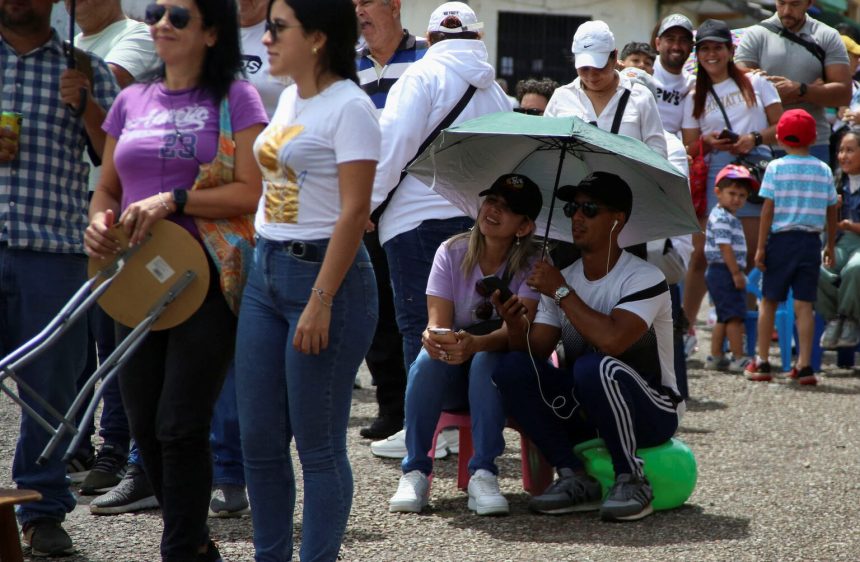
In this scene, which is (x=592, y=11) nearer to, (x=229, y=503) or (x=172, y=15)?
(x=229, y=503)

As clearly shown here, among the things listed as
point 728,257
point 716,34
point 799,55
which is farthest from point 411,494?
point 799,55

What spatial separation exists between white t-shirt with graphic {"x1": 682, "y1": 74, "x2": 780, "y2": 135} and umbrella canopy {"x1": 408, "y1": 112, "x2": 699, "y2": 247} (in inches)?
153

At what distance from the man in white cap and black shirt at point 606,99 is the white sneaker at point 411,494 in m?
2.01

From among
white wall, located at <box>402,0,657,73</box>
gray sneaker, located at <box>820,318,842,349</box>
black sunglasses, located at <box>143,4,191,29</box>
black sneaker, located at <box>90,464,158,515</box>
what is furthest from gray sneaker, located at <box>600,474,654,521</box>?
white wall, located at <box>402,0,657,73</box>

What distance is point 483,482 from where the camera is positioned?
533cm

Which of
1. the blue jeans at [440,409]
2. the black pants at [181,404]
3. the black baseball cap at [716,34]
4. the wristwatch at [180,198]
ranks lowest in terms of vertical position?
the blue jeans at [440,409]

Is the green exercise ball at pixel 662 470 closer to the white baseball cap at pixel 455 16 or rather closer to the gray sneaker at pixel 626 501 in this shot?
the gray sneaker at pixel 626 501

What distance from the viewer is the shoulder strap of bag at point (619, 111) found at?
251 inches

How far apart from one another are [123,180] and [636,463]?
240 cm

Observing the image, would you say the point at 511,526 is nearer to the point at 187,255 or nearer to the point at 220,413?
the point at 220,413

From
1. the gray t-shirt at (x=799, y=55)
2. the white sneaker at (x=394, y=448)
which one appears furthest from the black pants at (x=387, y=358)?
the gray t-shirt at (x=799, y=55)

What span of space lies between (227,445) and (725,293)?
523 centimetres

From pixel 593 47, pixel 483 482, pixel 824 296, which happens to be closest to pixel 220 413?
pixel 483 482

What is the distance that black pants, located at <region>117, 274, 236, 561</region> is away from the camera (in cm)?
383
